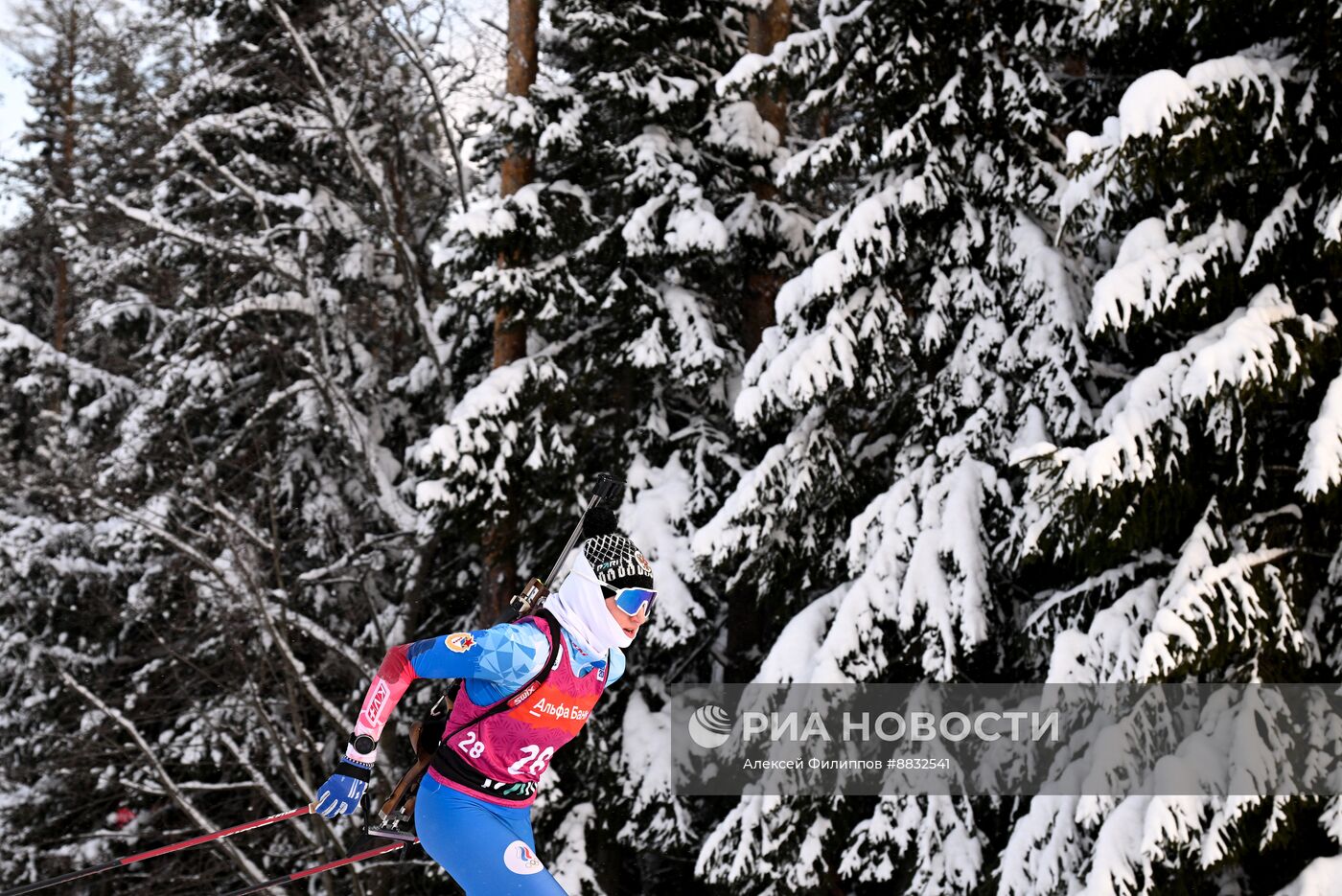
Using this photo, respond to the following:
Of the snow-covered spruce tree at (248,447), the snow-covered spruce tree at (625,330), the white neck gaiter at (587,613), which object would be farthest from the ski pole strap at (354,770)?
the snow-covered spruce tree at (248,447)

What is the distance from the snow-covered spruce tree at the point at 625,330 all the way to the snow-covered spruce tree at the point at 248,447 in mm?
1852

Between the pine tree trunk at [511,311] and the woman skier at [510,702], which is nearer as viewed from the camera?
the woman skier at [510,702]

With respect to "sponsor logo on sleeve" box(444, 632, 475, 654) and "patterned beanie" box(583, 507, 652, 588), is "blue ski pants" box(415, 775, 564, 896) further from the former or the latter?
"patterned beanie" box(583, 507, 652, 588)

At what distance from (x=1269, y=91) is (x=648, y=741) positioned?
280 inches

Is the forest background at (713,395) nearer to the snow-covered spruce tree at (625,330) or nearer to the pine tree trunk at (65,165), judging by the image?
the snow-covered spruce tree at (625,330)

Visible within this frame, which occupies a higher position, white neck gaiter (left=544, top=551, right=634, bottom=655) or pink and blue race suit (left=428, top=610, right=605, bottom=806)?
white neck gaiter (left=544, top=551, right=634, bottom=655)

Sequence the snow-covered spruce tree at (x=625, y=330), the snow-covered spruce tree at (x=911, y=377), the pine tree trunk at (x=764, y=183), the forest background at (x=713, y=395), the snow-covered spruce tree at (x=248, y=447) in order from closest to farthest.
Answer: the forest background at (x=713, y=395) → the snow-covered spruce tree at (x=911, y=377) → the snow-covered spruce tree at (x=625, y=330) → the pine tree trunk at (x=764, y=183) → the snow-covered spruce tree at (x=248, y=447)

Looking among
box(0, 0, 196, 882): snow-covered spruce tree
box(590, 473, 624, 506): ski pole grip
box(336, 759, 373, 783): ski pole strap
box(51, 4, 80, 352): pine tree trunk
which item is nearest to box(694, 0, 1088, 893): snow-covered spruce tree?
box(590, 473, 624, 506): ski pole grip

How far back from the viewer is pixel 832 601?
323 inches

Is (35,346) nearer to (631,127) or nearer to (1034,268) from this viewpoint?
(631,127)

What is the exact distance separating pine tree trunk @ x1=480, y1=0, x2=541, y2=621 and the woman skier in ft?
21.1

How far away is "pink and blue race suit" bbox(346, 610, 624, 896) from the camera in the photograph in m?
3.71

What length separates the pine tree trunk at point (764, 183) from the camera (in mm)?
11430

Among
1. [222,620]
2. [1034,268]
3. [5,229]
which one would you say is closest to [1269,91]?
[1034,268]
